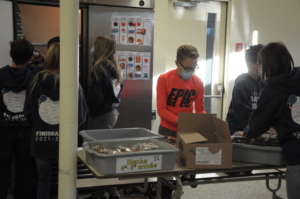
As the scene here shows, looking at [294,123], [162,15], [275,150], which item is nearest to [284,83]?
[294,123]

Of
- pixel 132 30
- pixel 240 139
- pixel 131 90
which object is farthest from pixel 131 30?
pixel 240 139

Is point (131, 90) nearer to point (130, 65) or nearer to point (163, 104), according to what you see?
point (130, 65)

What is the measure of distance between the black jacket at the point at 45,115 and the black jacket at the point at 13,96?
396mm

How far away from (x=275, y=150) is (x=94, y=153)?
955 mm

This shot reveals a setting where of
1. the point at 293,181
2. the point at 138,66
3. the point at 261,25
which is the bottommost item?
the point at 293,181

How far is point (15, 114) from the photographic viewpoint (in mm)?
2809

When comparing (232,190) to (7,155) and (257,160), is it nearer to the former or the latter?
(257,160)

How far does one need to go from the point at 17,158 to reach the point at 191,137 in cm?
172

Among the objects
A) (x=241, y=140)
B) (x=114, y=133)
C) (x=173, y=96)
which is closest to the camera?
(x=241, y=140)

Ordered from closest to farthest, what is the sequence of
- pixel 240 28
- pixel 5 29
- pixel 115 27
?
pixel 5 29 < pixel 115 27 < pixel 240 28

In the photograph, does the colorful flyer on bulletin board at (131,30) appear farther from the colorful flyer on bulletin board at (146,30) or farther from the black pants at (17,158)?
the black pants at (17,158)

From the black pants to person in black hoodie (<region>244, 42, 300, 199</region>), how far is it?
1.84 m

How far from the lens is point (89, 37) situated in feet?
10.8

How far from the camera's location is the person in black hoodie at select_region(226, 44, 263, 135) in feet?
8.43
